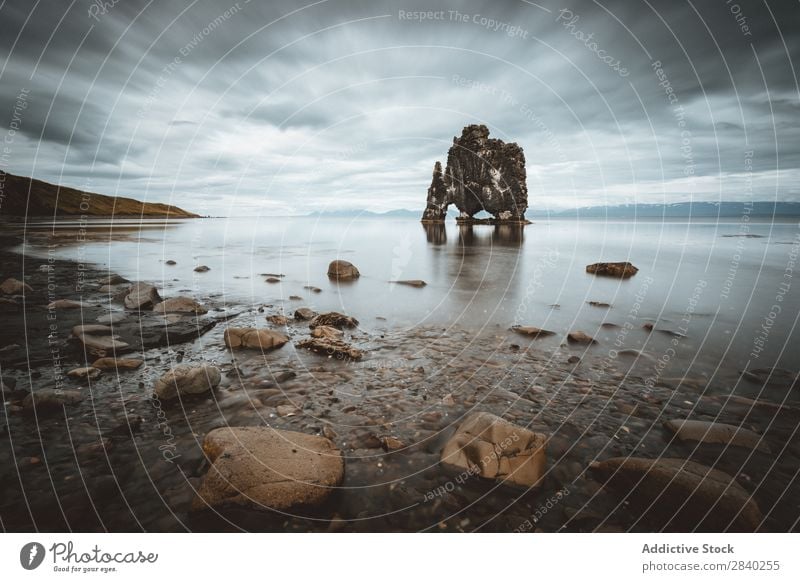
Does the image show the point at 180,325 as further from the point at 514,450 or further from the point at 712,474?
the point at 712,474

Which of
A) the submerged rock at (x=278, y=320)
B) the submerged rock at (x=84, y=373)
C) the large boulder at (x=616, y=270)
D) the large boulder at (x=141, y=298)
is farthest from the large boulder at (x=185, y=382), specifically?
the large boulder at (x=616, y=270)

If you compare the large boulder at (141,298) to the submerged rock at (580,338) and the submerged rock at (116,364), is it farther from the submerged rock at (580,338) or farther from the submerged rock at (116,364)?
the submerged rock at (580,338)

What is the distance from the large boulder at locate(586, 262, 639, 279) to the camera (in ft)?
71.5

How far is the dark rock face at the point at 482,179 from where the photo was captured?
99.0m

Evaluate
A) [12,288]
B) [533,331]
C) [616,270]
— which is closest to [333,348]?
[533,331]

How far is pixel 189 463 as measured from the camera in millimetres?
4805

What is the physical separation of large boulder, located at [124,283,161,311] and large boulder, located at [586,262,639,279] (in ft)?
81.1

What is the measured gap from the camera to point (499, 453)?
15.6 ft

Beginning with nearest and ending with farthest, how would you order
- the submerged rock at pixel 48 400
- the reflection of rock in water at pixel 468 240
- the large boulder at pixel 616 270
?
the submerged rock at pixel 48 400 → the large boulder at pixel 616 270 → the reflection of rock in water at pixel 468 240

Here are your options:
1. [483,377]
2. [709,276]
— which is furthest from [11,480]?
[709,276]

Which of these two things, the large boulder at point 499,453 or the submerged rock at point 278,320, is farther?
the submerged rock at point 278,320

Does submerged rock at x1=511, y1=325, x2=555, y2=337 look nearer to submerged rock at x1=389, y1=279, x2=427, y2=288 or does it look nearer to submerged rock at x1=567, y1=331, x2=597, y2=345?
submerged rock at x1=567, y1=331, x2=597, y2=345

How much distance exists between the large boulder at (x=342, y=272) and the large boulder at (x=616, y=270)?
635 inches
